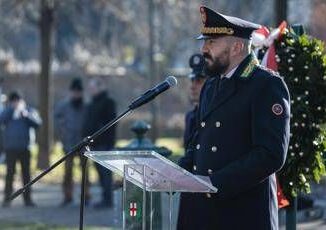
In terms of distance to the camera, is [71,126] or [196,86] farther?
[71,126]

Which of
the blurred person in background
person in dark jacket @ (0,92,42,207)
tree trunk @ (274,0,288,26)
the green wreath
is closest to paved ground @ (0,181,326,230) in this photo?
the blurred person in background

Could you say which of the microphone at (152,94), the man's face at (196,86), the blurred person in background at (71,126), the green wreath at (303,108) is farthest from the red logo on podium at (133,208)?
the blurred person in background at (71,126)

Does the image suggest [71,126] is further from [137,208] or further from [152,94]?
[152,94]

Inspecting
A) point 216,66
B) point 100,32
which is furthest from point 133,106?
point 100,32

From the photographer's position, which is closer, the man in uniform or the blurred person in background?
the man in uniform

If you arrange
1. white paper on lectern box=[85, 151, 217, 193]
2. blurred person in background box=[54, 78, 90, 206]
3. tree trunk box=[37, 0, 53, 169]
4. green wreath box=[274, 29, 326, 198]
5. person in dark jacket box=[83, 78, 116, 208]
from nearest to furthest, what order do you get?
white paper on lectern box=[85, 151, 217, 193] → green wreath box=[274, 29, 326, 198] → person in dark jacket box=[83, 78, 116, 208] → blurred person in background box=[54, 78, 90, 206] → tree trunk box=[37, 0, 53, 169]

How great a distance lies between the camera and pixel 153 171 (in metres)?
5.06

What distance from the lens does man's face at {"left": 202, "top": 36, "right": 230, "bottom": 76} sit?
207 inches

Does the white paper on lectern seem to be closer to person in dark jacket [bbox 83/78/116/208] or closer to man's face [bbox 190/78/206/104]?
man's face [bbox 190/78/206/104]

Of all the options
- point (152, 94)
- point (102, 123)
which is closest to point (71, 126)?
Result: point (102, 123)

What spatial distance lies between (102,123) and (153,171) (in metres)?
9.48

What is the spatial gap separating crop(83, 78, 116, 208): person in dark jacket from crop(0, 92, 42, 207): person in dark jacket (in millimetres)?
1093

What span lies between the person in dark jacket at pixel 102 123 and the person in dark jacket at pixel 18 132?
1093 millimetres

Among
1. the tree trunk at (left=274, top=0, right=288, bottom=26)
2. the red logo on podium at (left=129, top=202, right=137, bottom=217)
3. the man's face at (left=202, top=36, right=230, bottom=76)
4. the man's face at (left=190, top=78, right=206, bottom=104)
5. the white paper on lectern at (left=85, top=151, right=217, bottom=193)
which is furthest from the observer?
the tree trunk at (left=274, top=0, right=288, bottom=26)
